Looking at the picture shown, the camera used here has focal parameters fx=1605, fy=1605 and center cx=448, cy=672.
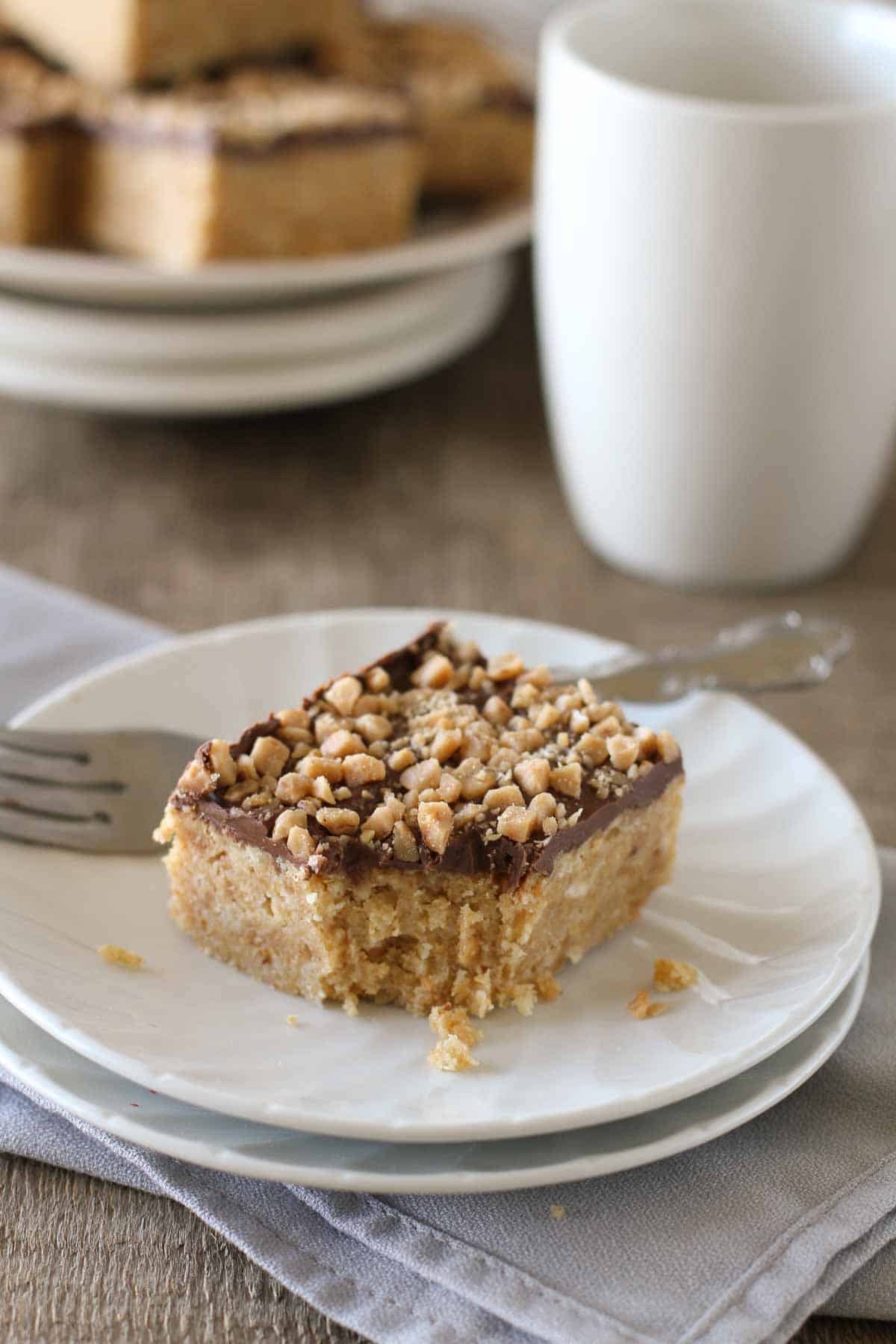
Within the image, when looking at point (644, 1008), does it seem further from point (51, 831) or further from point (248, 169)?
point (248, 169)

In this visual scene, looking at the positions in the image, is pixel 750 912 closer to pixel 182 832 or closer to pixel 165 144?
pixel 182 832

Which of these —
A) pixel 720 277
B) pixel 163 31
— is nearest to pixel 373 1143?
pixel 720 277

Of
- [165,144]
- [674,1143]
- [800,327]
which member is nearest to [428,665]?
[674,1143]

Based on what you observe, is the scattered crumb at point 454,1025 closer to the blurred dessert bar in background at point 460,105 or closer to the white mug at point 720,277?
the white mug at point 720,277

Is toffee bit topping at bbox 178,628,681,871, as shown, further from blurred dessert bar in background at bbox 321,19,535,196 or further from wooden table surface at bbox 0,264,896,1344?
blurred dessert bar in background at bbox 321,19,535,196

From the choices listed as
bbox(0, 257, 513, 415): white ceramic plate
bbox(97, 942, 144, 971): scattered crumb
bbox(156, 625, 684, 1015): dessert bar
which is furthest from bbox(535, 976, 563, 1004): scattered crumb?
bbox(0, 257, 513, 415): white ceramic plate

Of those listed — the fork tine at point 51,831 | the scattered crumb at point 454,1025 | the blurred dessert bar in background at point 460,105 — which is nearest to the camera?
the scattered crumb at point 454,1025

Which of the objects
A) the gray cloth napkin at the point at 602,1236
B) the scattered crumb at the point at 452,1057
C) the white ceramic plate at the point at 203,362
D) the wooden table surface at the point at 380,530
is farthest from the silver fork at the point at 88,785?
the white ceramic plate at the point at 203,362
